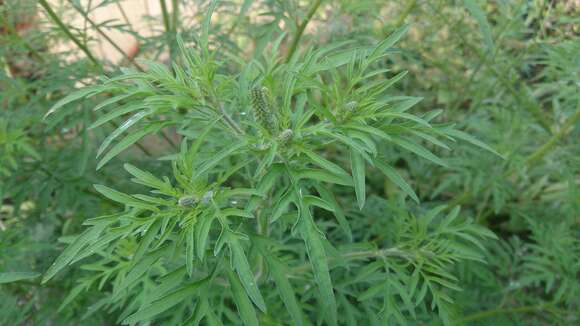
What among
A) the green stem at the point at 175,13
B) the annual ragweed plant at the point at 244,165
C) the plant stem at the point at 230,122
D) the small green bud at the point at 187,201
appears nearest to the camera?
the annual ragweed plant at the point at 244,165

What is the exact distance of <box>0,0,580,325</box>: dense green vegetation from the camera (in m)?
1.38

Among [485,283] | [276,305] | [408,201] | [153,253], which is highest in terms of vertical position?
[153,253]

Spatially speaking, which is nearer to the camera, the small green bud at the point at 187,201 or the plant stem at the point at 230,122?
the small green bud at the point at 187,201

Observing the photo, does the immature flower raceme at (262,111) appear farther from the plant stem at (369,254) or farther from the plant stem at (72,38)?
the plant stem at (72,38)

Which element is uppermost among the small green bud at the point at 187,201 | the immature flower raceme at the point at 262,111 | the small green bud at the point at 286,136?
the immature flower raceme at the point at 262,111

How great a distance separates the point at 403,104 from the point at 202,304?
76 cm

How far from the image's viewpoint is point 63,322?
7.43 feet

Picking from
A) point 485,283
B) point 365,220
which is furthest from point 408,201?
point 485,283

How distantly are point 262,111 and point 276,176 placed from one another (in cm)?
18

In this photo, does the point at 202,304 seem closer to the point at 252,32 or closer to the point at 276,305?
the point at 276,305

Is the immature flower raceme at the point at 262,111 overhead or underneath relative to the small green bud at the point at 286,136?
overhead

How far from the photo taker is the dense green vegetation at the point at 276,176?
1.38m

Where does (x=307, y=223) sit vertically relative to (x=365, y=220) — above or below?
above

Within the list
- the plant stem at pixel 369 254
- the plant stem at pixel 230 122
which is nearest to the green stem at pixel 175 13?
the plant stem at pixel 230 122
